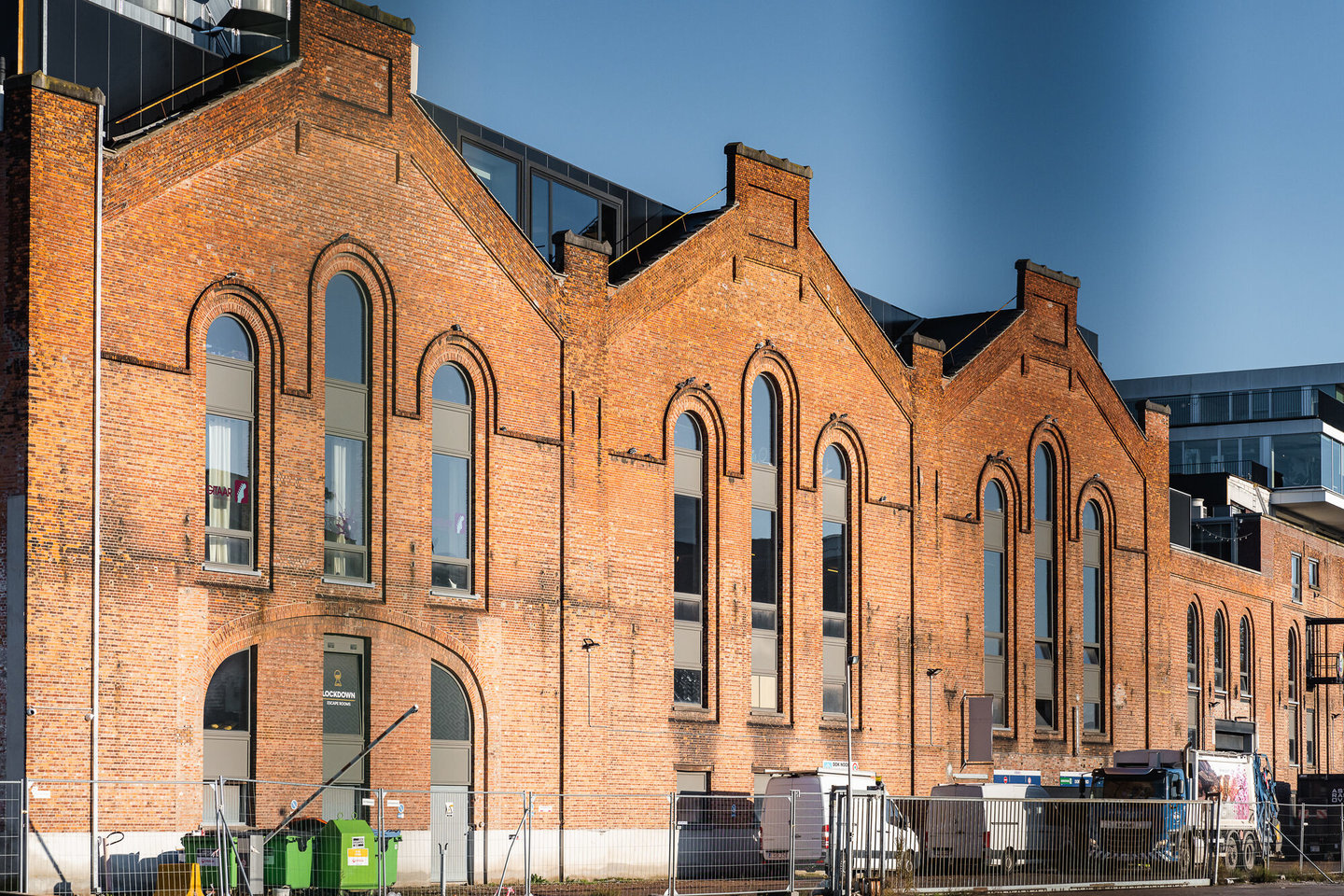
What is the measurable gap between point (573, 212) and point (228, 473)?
11.4 meters

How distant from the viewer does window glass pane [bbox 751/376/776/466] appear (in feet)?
114

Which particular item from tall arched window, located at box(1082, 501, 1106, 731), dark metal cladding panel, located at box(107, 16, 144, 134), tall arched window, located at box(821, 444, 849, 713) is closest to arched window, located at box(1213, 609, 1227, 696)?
tall arched window, located at box(1082, 501, 1106, 731)

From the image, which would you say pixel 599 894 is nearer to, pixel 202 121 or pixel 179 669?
pixel 179 669

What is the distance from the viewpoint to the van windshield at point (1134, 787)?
3547cm

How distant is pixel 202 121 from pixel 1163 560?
103 feet

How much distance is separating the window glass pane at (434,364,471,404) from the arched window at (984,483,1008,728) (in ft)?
54.4

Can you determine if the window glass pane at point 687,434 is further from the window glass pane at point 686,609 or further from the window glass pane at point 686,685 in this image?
the window glass pane at point 686,685

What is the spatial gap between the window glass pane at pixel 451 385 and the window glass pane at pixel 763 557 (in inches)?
306

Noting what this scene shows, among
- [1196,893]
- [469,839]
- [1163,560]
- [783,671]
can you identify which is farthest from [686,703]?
[1163,560]

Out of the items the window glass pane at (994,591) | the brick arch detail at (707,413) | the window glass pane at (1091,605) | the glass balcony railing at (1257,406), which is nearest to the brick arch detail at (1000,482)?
the window glass pane at (994,591)

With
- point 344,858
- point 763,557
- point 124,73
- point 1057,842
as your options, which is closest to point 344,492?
point 344,858

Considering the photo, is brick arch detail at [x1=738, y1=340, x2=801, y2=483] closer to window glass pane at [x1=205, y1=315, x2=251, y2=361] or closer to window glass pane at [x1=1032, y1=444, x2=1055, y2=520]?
window glass pane at [x1=1032, y1=444, x2=1055, y2=520]

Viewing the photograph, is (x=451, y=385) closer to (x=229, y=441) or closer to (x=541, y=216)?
(x=229, y=441)

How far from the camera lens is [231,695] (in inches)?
985
